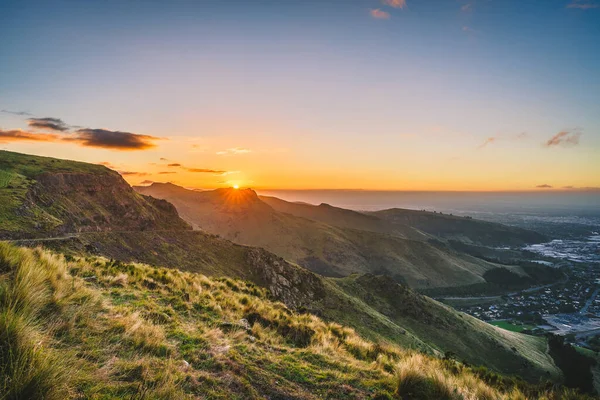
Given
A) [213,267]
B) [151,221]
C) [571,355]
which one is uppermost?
[151,221]

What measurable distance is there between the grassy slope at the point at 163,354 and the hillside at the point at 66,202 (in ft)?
110

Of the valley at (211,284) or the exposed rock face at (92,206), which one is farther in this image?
the exposed rock face at (92,206)

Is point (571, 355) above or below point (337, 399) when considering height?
below

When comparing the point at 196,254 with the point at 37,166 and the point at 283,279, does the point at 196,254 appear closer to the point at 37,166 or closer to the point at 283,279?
the point at 283,279

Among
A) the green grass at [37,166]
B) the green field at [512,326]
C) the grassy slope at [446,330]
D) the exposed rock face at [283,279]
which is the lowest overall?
the green field at [512,326]

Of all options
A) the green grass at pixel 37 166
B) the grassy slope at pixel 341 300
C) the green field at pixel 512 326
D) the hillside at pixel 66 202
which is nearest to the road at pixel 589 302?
the green field at pixel 512 326

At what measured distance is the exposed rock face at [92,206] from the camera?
44.1 meters

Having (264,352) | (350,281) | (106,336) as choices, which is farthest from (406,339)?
(106,336)

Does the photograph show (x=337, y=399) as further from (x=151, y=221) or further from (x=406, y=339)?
(x=151, y=221)

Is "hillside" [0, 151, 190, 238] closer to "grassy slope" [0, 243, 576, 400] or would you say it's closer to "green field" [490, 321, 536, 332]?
"grassy slope" [0, 243, 576, 400]

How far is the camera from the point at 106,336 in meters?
7.07

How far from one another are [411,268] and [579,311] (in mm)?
78077

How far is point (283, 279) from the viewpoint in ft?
169

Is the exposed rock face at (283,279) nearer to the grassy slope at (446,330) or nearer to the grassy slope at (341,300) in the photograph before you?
the grassy slope at (341,300)
